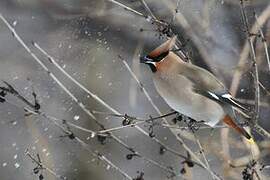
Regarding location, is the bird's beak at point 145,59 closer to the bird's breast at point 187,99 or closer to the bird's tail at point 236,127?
the bird's breast at point 187,99

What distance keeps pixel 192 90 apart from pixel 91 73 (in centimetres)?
339

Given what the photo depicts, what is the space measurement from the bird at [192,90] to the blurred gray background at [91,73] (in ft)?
6.78

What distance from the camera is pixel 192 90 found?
3.91 meters

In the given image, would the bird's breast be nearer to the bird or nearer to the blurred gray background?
the bird

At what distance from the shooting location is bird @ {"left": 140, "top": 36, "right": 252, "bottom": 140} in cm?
383

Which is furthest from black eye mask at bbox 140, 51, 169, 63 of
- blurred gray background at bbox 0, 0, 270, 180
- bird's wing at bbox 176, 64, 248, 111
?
blurred gray background at bbox 0, 0, 270, 180

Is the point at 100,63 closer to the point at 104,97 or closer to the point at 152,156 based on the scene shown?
the point at 104,97

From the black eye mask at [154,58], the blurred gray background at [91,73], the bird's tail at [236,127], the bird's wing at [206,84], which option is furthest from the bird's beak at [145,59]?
the blurred gray background at [91,73]

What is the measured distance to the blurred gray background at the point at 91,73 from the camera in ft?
21.0

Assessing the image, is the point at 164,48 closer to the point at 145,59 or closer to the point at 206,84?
the point at 145,59

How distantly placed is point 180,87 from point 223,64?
2.54 m

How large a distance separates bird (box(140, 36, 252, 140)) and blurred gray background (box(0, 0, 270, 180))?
2066 millimetres

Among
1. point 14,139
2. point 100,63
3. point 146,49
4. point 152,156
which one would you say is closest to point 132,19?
point 146,49

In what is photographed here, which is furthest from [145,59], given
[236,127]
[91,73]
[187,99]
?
[91,73]
